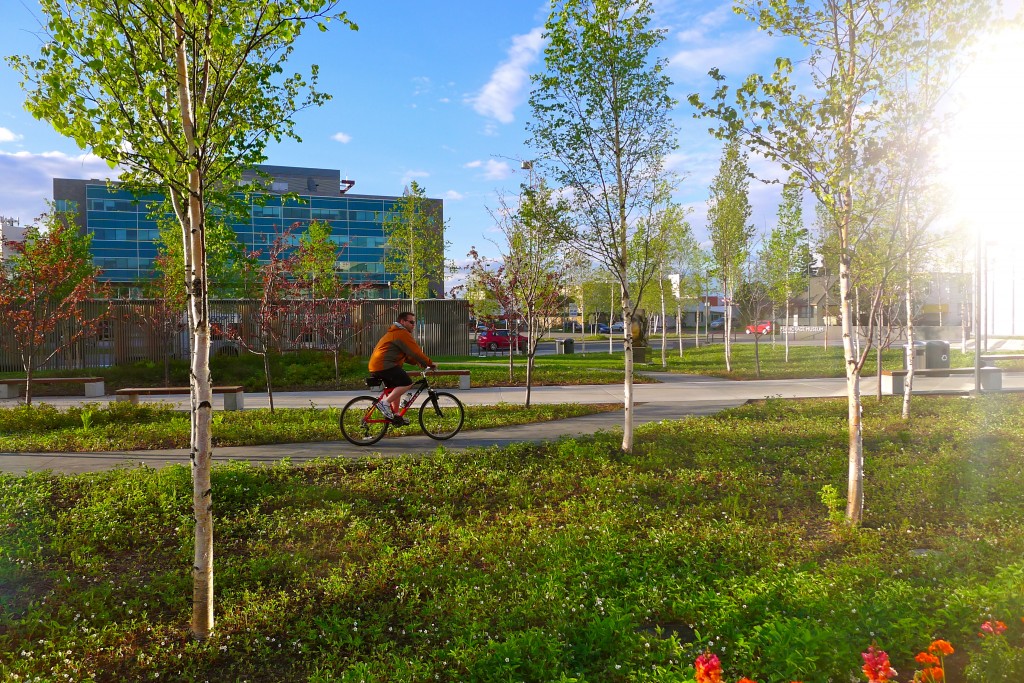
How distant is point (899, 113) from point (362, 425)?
24.2 feet

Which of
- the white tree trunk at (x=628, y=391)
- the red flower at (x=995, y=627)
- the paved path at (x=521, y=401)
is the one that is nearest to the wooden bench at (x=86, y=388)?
the paved path at (x=521, y=401)

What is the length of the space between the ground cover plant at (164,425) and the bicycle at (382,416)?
0.64 metres

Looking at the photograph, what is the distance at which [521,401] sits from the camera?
14.4m

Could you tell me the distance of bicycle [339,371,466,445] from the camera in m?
9.33

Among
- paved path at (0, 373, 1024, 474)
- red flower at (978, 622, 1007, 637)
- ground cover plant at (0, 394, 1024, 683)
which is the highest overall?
red flower at (978, 622, 1007, 637)

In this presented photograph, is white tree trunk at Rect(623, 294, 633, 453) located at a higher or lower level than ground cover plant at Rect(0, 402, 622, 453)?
higher

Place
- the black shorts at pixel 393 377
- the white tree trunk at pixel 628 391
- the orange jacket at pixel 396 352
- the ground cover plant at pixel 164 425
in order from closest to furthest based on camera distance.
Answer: the white tree trunk at pixel 628 391
the orange jacket at pixel 396 352
the black shorts at pixel 393 377
the ground cover plant at pixel 164 425

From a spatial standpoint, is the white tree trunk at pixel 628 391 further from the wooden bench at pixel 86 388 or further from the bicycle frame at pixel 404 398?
the wooden bench at pixel 86 388

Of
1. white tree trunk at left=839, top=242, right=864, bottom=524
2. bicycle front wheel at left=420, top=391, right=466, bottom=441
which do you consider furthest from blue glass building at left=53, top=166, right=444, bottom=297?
white tree trunk at left=839, top=242, right=864, bottom=524

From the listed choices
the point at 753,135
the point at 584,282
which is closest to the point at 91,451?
the point at 753,135

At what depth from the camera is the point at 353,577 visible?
4.82 m

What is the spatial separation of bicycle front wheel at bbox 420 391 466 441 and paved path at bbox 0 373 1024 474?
18 cm

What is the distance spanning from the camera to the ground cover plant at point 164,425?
949 cm

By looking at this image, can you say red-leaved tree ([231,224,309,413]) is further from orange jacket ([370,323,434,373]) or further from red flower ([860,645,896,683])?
red flower ([860,645,896,683])
